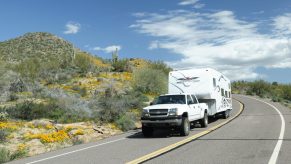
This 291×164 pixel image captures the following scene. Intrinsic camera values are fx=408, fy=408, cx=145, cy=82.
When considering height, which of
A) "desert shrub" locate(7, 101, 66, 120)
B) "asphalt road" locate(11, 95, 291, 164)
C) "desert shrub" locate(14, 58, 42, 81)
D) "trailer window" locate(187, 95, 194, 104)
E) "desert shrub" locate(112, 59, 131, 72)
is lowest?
"asphalt road" locate(11, 95, 291, 164)

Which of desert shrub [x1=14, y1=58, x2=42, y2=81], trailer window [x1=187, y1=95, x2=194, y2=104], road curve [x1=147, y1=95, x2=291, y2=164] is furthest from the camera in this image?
desert shrub [x1=14, y1=58, x2=42, y2=81]

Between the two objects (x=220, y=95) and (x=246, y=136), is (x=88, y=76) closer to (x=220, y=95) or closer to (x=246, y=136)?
(x=220, y=95)

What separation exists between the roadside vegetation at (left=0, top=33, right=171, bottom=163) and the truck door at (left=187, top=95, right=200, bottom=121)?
390cm

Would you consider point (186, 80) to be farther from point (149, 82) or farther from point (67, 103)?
point (149, 82)

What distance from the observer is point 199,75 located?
23453mm

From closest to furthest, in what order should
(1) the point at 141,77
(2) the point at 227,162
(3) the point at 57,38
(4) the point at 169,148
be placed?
(2) the point at 227,162 < (4) the point at 169,148 < (1) the point at 141,77 < (3) the point at 57,38

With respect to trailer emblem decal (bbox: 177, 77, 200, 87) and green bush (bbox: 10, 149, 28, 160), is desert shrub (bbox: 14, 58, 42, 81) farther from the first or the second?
green bush (bbox: 10, 149, 28, 160)

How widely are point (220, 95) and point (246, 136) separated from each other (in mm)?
10207

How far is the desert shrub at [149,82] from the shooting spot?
3800 cm

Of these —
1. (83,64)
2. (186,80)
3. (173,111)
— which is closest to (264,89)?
(83,64)

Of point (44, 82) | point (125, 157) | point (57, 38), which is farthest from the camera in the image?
point (57, 38)

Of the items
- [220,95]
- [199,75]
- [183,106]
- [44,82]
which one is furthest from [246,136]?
[44,82]

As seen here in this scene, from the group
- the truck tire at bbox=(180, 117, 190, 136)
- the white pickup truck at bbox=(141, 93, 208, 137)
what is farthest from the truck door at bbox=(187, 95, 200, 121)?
the truck tire at bbox=(180, 117, 190, 136)

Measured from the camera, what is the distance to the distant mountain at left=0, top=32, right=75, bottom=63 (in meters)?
77.4
